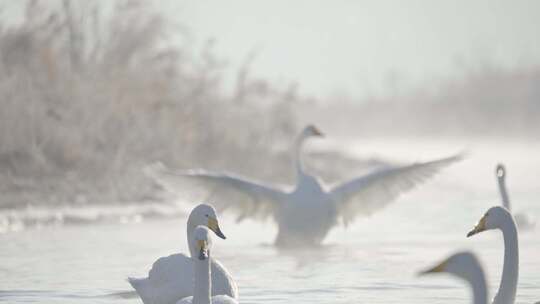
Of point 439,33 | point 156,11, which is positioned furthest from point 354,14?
point 156,11

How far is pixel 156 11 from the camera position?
17.9m

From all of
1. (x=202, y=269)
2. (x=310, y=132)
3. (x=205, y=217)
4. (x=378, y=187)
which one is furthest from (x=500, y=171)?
(x=202, y=269)

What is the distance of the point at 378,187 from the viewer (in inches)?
523

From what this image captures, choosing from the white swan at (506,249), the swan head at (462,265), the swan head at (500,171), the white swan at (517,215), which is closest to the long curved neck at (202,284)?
the swan head at (462,265)

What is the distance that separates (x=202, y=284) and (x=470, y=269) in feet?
5.00

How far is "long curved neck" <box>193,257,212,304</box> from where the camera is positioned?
7691 millimetres

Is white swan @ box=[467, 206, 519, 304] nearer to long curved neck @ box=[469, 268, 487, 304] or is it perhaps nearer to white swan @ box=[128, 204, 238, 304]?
long curved neck @ box=[469, 268, 487, 304]

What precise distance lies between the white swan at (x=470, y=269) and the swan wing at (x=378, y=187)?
19.3 ft

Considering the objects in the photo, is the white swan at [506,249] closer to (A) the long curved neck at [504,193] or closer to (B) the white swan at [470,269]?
(B) the white swan at [470,269]

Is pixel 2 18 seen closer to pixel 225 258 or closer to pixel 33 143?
pixel 33 143

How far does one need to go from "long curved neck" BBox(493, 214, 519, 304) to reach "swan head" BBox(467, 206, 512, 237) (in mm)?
24

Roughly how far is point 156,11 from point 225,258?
6817 mm

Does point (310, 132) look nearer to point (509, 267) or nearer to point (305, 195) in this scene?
point (305, 195)

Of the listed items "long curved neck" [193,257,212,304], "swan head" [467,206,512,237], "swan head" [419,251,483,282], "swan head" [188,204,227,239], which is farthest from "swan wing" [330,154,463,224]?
"swan head" [419,251,483,282]
